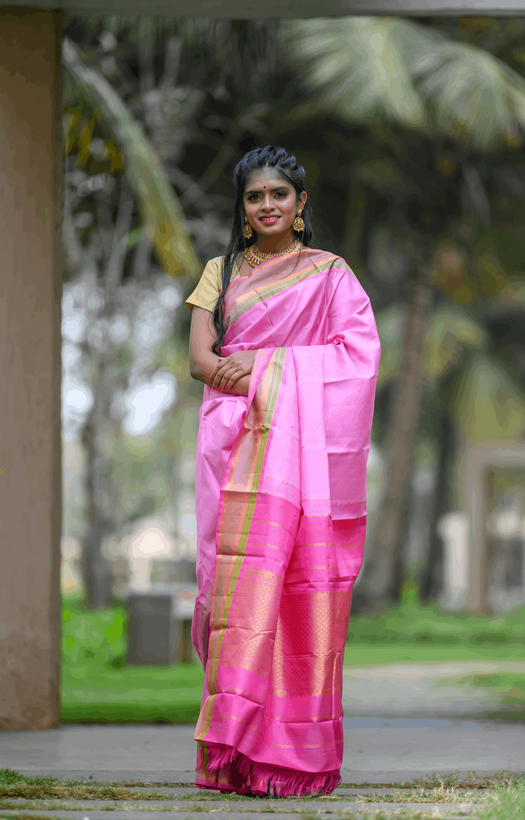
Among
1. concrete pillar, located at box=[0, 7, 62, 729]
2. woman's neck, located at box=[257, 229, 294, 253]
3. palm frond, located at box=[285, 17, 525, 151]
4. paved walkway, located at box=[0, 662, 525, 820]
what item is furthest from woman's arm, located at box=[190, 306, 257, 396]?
palm frond, located at box=[285, 17, 525, 151]

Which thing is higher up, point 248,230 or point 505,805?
point 248,230

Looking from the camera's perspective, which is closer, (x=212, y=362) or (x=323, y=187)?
(x=212, y=362)

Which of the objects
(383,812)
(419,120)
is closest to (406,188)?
(419,120)

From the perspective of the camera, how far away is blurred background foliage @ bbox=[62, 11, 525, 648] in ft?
33.0

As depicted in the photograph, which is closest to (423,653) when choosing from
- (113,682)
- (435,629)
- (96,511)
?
(435,629)

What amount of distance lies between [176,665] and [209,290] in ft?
18.8

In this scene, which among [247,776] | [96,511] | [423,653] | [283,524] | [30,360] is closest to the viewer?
[247,776]

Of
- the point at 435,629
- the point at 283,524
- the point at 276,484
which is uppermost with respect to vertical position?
the point at 276,484

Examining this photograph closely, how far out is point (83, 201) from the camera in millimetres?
11375

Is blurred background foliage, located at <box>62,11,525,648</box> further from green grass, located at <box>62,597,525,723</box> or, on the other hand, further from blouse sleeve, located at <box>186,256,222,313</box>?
blouse sleeve, located at <box>186,256,222,313</box>

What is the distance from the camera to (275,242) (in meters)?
3.61

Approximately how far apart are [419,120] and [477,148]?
1612 millimetres

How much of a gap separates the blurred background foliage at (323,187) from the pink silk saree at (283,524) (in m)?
3.56

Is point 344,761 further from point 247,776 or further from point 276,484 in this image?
point 276,484
